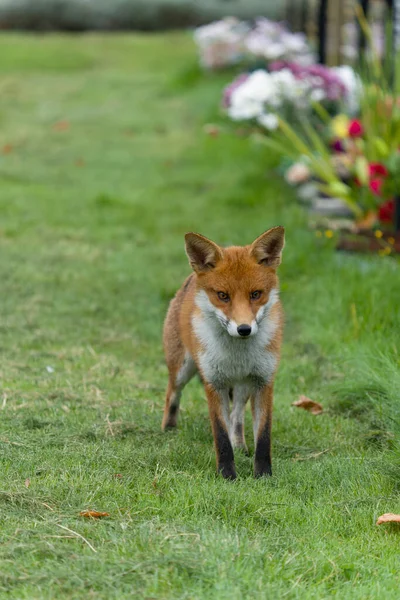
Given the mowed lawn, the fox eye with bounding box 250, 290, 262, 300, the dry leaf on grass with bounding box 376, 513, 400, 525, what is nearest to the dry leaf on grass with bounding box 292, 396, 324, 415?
the mowed lawn

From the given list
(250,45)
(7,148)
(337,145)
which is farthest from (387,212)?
(7,148)

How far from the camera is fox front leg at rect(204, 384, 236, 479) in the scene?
5047 mm

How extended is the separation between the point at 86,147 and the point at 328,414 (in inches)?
418

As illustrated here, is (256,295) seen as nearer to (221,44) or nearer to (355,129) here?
(355,129)

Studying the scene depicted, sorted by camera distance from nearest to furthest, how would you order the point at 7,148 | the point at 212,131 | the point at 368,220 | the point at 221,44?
1. the point at 368,220
2. the point at 7,148
3. the point at 212,131
4. the point at 221,44

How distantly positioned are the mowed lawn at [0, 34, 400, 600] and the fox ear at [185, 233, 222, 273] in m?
1.02

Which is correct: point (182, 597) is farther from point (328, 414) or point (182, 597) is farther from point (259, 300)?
point (328, 414)

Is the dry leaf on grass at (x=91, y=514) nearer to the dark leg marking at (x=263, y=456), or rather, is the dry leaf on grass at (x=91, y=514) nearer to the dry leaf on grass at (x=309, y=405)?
the dark leg marking at (x=263, y=456)

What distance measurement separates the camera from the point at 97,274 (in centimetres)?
939

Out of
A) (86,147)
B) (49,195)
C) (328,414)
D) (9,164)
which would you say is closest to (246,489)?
(328,414)

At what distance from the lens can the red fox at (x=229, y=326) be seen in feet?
16.0

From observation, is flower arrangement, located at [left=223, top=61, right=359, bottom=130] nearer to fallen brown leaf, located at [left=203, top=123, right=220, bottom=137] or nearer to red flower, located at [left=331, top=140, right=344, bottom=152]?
red flower, located at [left=331, top=140, right=344, bottom=152]

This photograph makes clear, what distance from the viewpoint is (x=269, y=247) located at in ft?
16.7

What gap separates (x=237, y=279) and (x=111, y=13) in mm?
28094
